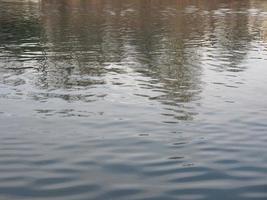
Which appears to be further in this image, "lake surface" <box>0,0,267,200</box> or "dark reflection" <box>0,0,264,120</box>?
"dark reflection" <box>0,0,264,120</box>

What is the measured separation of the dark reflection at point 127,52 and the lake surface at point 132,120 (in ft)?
0.36

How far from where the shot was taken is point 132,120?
21.5m

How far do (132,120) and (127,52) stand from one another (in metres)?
19.4

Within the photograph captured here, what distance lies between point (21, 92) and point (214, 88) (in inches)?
393

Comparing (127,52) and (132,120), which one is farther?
(127,52)

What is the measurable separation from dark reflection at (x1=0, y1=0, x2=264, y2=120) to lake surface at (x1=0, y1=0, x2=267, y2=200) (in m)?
0.11

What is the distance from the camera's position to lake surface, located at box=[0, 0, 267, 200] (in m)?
14.7

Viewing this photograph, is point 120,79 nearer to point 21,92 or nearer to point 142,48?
point 21,92

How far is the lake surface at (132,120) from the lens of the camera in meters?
14.7

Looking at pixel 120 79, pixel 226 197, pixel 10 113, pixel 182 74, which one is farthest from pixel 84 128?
pixel 182 74

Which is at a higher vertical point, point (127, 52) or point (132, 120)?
point (132, 120)

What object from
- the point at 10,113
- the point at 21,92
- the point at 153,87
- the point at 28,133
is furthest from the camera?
the point at 153,87

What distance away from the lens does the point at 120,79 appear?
30.0m

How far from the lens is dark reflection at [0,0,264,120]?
2800 centimetres
